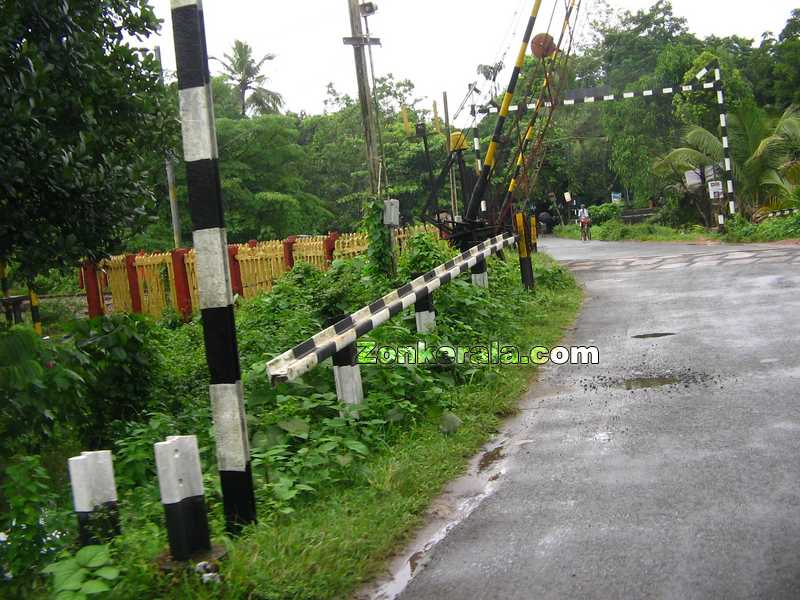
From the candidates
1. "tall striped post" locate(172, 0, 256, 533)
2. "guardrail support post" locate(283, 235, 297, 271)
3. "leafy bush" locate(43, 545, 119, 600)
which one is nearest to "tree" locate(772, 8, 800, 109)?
"guardrail support post" locate(283, 235, 297, 271)

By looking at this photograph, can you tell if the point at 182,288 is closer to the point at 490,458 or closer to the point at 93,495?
the point at 490,458

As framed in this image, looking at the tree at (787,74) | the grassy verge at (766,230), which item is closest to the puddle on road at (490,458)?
the grassy verge at (766,230)

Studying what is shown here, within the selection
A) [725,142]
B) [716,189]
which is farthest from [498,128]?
[725,142]

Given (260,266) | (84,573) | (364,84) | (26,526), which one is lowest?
(84,573)

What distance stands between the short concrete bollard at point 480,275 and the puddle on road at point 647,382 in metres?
5.00

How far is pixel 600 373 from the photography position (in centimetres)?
856

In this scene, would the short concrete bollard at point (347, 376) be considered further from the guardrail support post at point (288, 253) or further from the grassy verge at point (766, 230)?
the grassy verge at point (766, 230)

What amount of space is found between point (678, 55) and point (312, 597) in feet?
118

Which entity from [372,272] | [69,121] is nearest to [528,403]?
[69,121]

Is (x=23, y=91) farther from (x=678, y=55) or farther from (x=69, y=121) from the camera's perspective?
(x=678, y=55)

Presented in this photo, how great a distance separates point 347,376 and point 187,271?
40.7 feet

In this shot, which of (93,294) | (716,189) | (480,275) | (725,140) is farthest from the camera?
(725,140)

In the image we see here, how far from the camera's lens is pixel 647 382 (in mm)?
7949

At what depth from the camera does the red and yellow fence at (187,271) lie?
1761 centimetres
